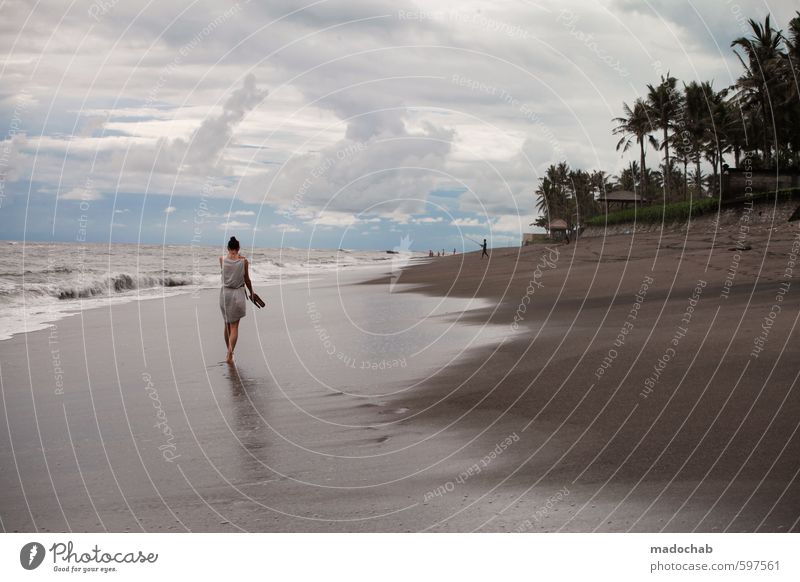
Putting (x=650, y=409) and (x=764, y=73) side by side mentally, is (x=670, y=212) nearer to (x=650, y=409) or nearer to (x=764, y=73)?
(x=764, y=73)

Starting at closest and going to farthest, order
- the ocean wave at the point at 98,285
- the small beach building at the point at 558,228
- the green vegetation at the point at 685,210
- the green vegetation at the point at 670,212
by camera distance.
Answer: the ocean wave at the point at 98,285
the green vegetation at the point at 685,210
the green vegetation at the point at 670,212
the small beach building at the point at 558,228

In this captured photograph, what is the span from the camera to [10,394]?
393 inches

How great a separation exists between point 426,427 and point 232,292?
6735mm

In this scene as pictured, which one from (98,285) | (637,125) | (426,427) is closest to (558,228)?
(637,125)

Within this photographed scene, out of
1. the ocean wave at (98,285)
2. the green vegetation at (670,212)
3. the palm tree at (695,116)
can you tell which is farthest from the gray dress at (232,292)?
the palm tree at (695,116)

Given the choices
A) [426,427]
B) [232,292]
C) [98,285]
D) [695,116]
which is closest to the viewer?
[426,427]

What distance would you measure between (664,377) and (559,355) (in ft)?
7.22

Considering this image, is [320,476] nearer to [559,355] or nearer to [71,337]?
[559,355]

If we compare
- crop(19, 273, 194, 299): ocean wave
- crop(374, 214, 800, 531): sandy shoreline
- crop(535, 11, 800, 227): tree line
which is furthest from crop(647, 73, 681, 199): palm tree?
crop(374, 214, 800, 531): sandy shoreline

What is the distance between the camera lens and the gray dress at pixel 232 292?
12.9 meters

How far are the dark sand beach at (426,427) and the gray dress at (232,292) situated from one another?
2.60 feet

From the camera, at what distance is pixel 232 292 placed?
42.9ft

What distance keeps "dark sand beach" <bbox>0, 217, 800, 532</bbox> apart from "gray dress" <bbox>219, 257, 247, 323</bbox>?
2.60 ft

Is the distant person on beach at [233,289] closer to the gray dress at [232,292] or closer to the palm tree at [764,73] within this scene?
the gray dress at [232,292]
